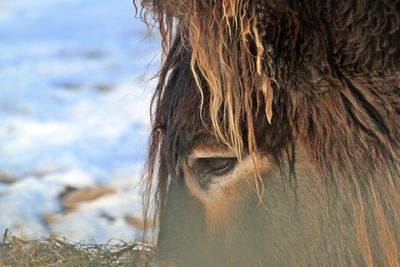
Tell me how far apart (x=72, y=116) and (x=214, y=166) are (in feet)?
15.0

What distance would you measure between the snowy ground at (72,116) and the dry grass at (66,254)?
0.76 meters

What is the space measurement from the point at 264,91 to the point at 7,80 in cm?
581

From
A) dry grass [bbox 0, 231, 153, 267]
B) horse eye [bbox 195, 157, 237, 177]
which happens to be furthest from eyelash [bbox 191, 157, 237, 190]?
dry grass [bbox 0, 231, 153, 267]

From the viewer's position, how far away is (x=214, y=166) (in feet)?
9.06

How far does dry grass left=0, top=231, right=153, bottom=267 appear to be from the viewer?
3.77 m

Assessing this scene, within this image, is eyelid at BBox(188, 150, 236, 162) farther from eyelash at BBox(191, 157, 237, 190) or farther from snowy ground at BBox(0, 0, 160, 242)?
snowy ground at BBox(0, 0, 160, 242)

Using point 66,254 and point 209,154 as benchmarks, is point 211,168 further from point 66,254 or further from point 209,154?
point 66,254

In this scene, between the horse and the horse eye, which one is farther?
the horse eye

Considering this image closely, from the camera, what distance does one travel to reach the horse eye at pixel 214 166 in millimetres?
2732

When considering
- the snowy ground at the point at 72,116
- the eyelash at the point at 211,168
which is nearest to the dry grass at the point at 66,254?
the snowy ground at the point at 72,116

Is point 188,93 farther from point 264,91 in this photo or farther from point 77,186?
point 77,186

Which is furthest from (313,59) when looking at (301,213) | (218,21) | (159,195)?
(159,195)

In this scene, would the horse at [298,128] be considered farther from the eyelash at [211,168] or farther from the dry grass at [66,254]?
the dry grass at [66,254]

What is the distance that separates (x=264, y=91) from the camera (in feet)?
8.45
